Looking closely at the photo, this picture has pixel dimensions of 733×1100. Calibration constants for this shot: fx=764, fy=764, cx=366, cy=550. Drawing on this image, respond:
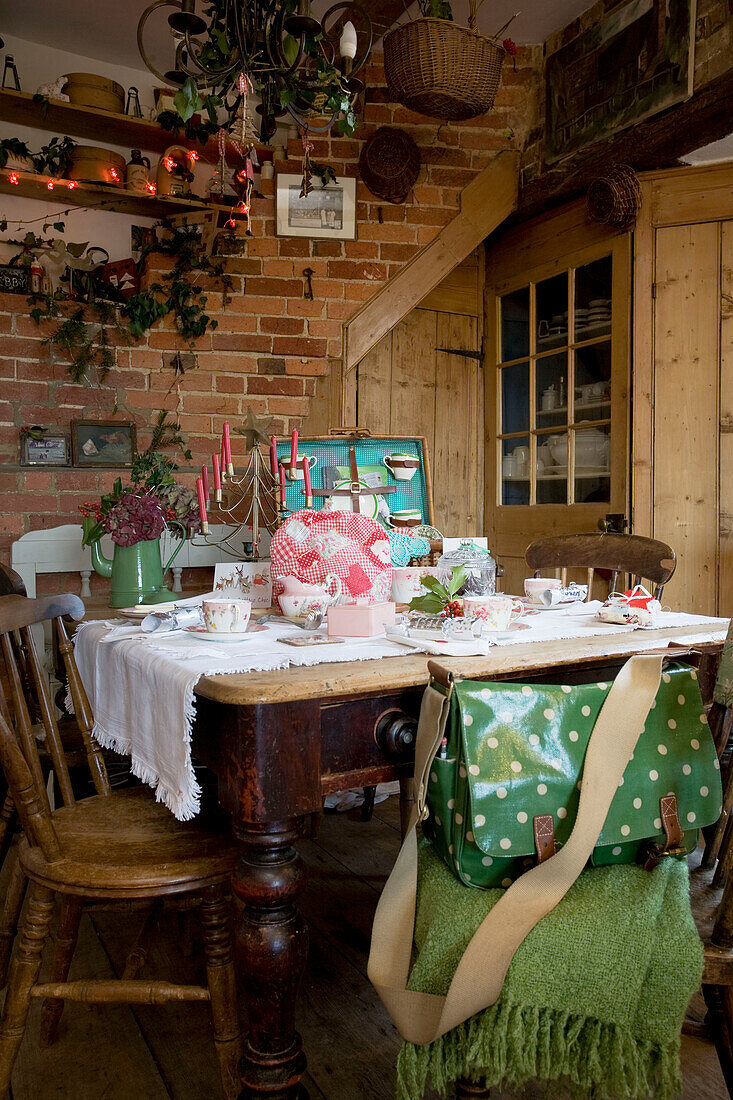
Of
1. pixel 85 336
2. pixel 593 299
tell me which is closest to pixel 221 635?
pixel 85 336

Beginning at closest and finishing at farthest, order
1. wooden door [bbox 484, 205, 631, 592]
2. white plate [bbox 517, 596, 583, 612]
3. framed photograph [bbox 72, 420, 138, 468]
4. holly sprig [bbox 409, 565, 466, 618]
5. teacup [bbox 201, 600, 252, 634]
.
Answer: teacup [bbox 201, 600, 252, 634], holly sprig [bbox 409, 565, 466, 618], white plate [bbox 517, 596, 583, 612], framed photograph [bbox 72, 420, 138, 468], wooden door [bbox 484, 205, 631, 592]

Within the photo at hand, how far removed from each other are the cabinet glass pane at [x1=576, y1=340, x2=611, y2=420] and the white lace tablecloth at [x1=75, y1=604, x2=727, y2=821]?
216 cm

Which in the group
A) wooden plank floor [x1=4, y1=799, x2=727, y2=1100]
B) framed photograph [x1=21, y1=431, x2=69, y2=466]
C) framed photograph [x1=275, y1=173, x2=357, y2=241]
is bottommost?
wooden plank floor [x1=4, y1=799, x2=727, y2=1100]

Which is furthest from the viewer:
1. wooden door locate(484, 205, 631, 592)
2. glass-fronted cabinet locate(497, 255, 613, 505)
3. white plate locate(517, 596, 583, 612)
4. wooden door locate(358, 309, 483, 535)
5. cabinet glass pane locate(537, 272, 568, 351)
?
wooden door locate(358, 309, 483, 535)

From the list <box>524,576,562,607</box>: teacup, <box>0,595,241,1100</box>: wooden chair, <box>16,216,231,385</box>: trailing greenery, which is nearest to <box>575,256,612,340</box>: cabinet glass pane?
<box>16,216,231,385</box>: trailing greenery

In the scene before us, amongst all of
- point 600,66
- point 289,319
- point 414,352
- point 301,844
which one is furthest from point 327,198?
point 301,844

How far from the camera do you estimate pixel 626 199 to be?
3123mm

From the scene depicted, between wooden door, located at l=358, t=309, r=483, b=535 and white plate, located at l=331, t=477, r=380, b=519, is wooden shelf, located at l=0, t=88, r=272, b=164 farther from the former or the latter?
white plate, located at l=331, t=477, r=380, b=519

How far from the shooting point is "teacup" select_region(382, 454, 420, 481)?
→ 2.78 m

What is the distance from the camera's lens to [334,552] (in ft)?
4.97

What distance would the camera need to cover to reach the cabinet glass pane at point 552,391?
3686mm

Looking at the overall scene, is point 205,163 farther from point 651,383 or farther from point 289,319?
point 651,383

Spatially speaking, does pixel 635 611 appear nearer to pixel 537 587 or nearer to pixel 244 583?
pixel 537 587

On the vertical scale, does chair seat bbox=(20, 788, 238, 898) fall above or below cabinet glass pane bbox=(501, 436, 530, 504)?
below
